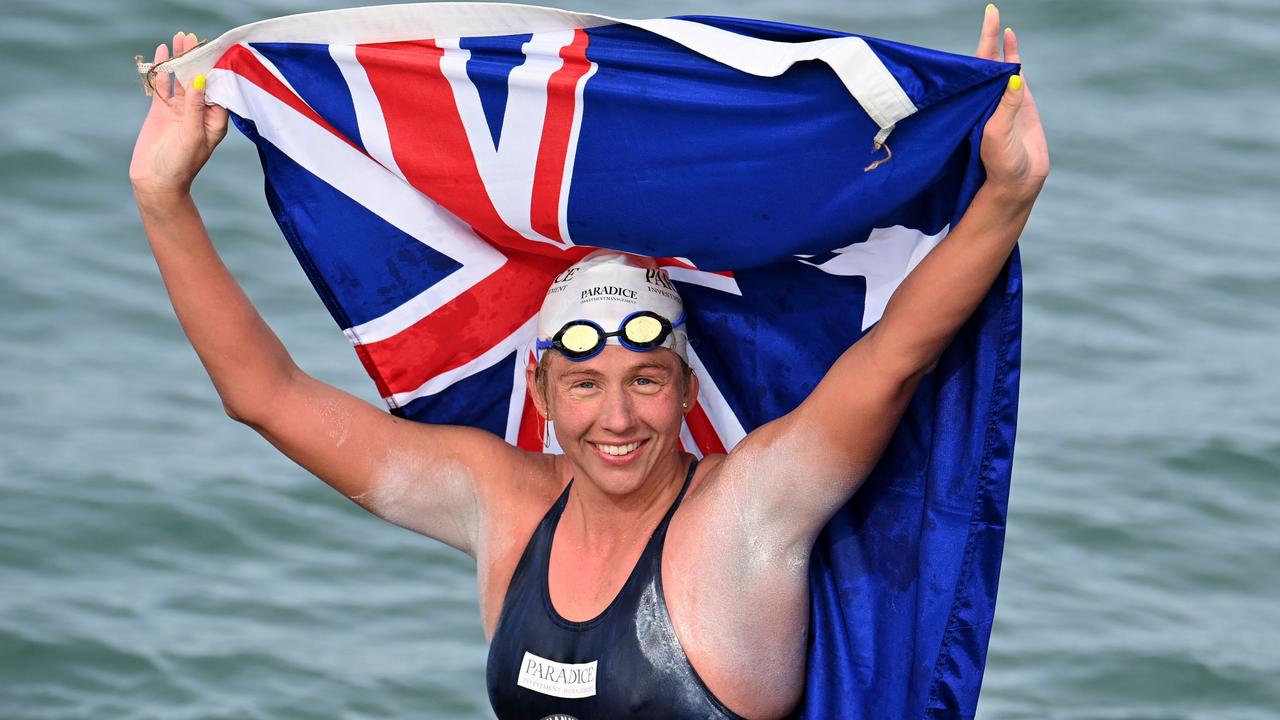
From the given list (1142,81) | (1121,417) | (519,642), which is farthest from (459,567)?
(1142,81)

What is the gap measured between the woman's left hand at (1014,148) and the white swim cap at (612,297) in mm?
864

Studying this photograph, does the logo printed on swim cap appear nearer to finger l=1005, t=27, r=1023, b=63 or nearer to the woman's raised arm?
the woman's raised arm

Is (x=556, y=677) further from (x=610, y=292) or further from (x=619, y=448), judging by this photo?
(x=610, y=292)

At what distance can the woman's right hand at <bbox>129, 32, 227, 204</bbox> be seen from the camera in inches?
142

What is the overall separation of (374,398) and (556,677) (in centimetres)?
467

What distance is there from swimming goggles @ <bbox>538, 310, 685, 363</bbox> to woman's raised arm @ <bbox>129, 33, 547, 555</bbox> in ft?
1.37

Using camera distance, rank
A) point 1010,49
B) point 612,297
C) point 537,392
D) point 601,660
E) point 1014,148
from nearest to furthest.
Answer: point 1014,148 → point 1010,49 → point 601,660 → point 612,297 → point 537,392

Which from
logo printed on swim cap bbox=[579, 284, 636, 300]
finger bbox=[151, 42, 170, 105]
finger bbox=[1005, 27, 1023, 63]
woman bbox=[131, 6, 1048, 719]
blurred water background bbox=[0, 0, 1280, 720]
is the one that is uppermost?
blurred water background bbox=[0, 0, 1280, 720]

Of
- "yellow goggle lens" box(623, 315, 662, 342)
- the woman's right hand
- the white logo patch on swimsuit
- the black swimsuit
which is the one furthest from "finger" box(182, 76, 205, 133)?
the white logo patch on swimsuit

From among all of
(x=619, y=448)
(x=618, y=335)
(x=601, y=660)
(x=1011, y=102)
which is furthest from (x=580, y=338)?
(x=1011, y=102)

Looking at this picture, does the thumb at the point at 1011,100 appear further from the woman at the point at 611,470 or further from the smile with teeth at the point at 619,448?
the smile with teeth at the point at 619,448

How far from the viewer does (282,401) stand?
12.6 ft

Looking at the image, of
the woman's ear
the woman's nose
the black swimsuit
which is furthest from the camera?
the woman's ear

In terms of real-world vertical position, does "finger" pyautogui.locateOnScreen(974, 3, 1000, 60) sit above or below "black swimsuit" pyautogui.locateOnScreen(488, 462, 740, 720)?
above
